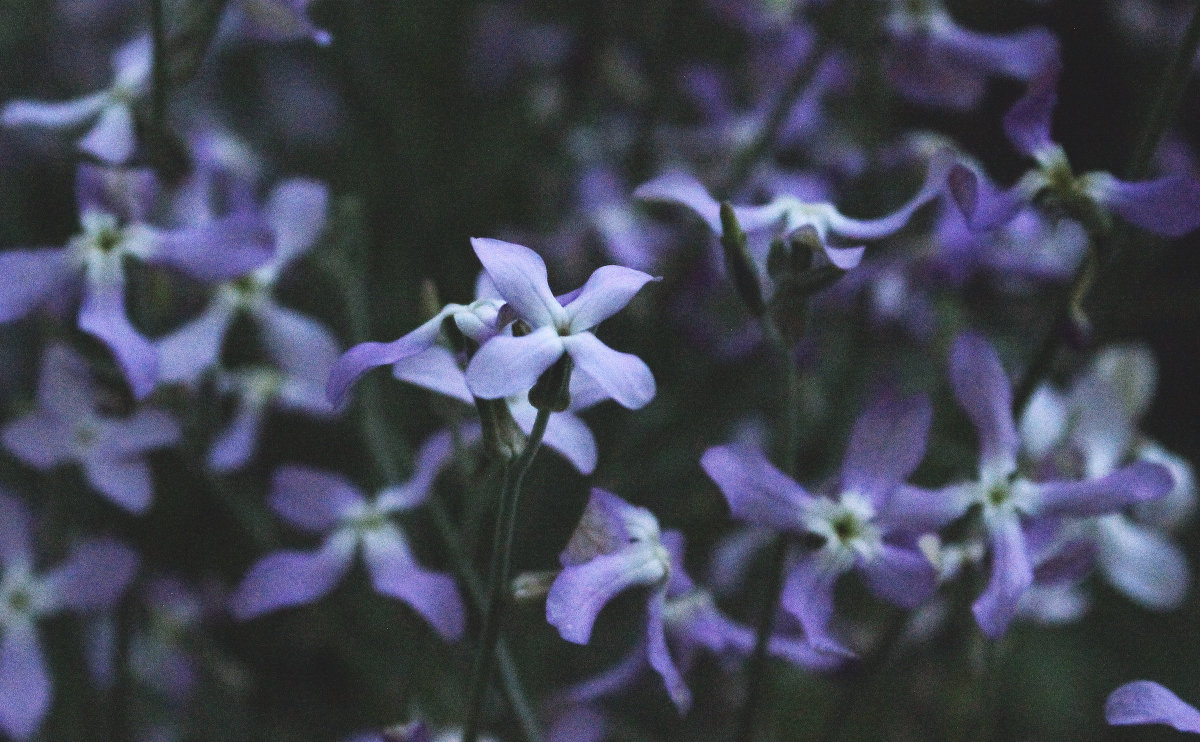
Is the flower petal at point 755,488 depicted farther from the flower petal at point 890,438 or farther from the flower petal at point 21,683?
the flower petal at point 21,683

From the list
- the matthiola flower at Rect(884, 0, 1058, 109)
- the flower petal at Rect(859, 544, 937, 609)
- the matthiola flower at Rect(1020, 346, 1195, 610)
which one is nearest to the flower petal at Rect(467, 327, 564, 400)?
the flower petal at Rect(859, 544, 937, 609)

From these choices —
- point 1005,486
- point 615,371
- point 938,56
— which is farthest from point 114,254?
point 938,56

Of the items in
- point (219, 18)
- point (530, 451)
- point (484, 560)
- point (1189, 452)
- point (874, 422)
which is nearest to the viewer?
point (530, 451)

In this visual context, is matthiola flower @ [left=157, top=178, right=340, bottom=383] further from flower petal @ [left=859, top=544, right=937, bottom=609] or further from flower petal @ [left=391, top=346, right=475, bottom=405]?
flower petal @ [left=859, top=544, right=937, bottom=609]

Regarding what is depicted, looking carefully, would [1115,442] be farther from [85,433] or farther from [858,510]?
[85,433]

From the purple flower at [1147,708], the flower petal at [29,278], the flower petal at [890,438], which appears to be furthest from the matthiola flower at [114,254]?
the purple flower at [1147,708]

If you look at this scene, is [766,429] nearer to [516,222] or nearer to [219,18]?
[516,222]

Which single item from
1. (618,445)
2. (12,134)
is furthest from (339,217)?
(12,134)
